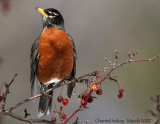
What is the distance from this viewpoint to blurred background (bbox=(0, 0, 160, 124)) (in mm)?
5188

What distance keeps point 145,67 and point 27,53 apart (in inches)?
87.2

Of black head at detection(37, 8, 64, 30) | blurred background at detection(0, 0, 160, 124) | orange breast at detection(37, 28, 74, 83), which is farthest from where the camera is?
blurred background at detection(0, 0, 160, 124)

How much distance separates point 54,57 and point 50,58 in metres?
0.05

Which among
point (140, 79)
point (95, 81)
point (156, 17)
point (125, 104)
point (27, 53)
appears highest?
point (156, 17)

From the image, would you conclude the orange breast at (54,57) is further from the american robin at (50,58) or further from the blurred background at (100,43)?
the blurred background at (100,43)

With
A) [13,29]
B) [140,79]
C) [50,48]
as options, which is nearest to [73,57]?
[50,48]

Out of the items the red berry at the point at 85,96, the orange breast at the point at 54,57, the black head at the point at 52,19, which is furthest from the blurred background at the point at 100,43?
the red berry at the point at 85,96

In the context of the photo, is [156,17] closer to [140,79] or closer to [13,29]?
[140,79]

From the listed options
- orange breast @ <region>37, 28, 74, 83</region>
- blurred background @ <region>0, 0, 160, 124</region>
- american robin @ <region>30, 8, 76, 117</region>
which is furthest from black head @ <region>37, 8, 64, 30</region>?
blurred background @ <region>0, 0, 160, 124</region>

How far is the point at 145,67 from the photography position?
585 centimetres

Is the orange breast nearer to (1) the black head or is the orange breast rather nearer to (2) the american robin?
(2) the american robin

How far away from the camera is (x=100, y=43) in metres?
6.18

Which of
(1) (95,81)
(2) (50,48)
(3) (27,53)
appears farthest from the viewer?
(3) (27,53)

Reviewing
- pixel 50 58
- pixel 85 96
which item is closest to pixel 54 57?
pixel 50 58
